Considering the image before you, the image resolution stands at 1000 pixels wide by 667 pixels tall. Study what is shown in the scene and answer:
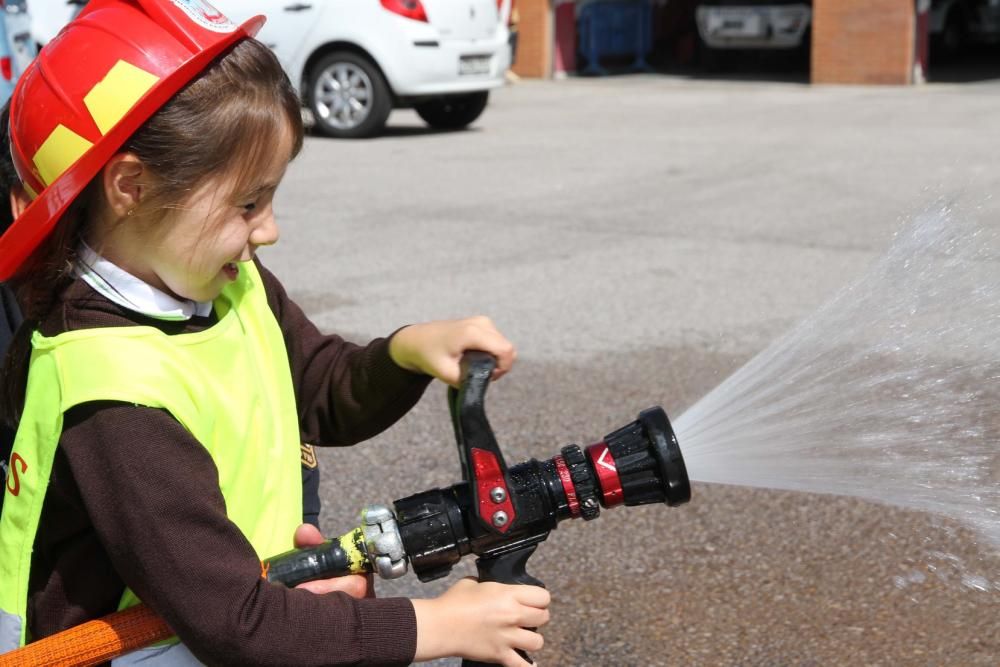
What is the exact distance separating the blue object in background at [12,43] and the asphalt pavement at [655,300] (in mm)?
1555

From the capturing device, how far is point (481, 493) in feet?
5.35

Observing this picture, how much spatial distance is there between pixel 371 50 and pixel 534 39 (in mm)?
9196

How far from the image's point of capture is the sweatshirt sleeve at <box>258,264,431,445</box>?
6.94ft

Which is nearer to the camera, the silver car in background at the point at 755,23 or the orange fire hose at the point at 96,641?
the orange fire hose at the point at 96,641

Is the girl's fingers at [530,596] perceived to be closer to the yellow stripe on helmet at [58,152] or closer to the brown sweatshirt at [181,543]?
the brown sweatshirt at [181,543]

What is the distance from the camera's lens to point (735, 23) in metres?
19.6

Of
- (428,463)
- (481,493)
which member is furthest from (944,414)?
(481,493)

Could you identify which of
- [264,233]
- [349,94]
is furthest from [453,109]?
[264,233]

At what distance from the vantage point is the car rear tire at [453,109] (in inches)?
517

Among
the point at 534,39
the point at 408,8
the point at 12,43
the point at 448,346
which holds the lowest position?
the point at 534,39

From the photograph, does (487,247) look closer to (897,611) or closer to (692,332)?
(692,332)

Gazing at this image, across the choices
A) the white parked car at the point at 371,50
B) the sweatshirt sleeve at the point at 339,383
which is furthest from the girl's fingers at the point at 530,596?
the white parked car at the point at 371,50

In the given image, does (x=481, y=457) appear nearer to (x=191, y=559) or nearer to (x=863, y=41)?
(x=191, y=559)

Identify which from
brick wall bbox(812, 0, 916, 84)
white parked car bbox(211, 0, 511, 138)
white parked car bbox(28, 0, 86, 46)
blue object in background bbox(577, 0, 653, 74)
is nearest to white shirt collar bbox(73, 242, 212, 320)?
white parked car bbox(211, 0, 511, 138)
